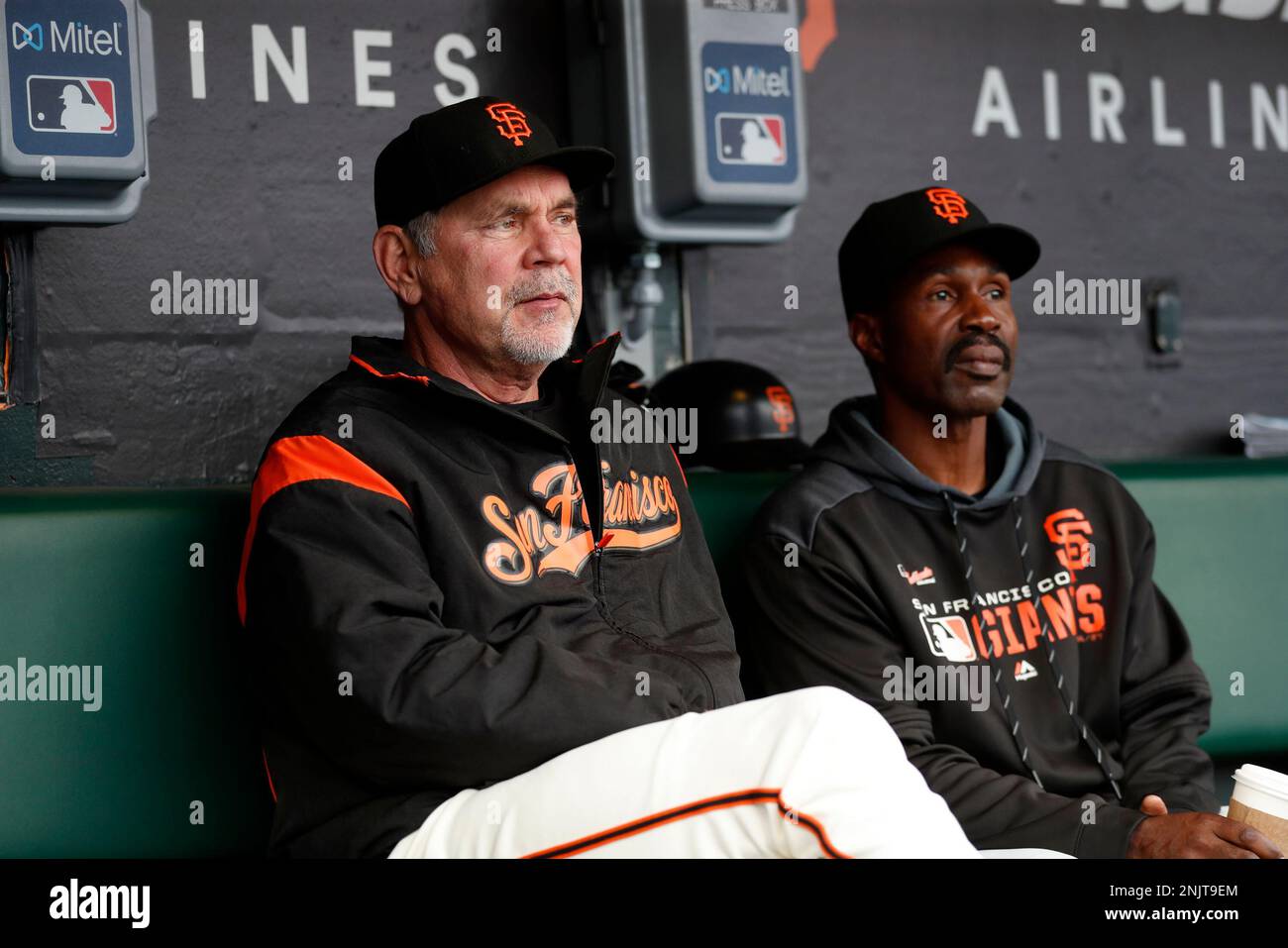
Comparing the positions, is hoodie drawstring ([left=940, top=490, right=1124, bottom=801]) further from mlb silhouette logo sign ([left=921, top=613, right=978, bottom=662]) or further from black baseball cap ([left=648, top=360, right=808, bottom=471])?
black baseball cap ([left=648, top=360, right=808, bottom=471])

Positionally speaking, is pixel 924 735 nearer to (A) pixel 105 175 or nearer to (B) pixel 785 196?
(B) pixel 785 196

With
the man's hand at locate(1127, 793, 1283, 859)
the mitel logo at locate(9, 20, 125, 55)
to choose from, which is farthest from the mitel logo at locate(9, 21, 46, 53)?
the man's hand at locate(1127, 793, 1283, 859)

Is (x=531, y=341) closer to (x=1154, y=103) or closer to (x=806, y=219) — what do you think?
(x=806, y=219)

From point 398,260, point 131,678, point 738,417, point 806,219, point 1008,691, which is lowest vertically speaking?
point 1008,691

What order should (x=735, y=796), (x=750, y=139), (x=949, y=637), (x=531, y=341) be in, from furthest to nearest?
(x=750, y=139), (x=949, y=637), (x=531, y=341), (x=735, y=796)

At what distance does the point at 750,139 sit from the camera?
2666 millimetres

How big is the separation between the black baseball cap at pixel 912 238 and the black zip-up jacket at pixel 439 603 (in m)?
0.47

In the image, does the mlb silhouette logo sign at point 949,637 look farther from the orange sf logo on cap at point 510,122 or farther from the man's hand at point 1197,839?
the orange sf logo on cap at point 510,122

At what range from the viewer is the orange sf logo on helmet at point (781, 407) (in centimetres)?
273

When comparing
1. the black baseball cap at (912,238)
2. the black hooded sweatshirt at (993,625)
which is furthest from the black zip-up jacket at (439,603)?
the black baseball cap at (912,238)

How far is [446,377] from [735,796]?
70 centimetres

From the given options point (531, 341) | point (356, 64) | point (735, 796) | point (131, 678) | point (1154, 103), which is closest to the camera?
point (735, 796)

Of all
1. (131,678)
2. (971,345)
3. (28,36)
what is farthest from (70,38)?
(971,345)

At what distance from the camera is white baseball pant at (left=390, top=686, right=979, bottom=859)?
4.60 feet
